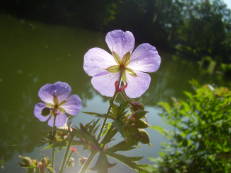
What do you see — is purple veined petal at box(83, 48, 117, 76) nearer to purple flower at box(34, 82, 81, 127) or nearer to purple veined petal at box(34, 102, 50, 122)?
purple flower at box(34, 82, 81, 127)

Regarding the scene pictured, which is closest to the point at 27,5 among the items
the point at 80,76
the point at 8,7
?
the point at 8,7

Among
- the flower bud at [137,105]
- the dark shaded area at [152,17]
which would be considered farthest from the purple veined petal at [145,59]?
the dark shaded area at [152,17]

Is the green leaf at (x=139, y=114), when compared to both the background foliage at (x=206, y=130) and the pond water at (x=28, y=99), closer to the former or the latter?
the pond water at (x=28, y=99)

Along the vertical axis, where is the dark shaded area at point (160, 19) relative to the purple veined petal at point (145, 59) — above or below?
above

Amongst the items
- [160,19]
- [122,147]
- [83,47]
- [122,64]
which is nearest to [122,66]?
[122,64]

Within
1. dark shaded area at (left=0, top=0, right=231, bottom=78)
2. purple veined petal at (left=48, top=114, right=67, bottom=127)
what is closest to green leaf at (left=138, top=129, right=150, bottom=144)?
purple veined petal at (left=48, top=114, right=67, bottom=127)

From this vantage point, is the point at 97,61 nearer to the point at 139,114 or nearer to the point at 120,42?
the point at 120,42

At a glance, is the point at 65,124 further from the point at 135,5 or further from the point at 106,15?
the point at 135,5
